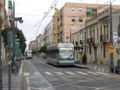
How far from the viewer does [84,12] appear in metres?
Answer: 79.4

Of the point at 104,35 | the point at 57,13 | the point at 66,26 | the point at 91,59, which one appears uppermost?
the point at 57,13

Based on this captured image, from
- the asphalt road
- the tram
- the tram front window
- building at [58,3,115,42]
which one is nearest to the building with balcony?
building at [58,3,115,42]

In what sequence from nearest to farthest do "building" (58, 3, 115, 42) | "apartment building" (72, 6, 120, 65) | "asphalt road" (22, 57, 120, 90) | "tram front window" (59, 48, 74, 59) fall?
"asphalt road" (22, 57, 120, 90) < "tram front window" (59, 48, 74, 59) < "apartment building" (72, 6, 120, 65) < "building" (58, 3, 115, 42)

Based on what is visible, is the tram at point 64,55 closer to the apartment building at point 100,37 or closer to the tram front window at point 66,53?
the tram front window at point 66,53

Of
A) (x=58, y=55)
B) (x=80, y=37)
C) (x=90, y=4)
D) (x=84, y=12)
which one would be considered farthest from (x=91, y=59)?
(x=90, y=4)

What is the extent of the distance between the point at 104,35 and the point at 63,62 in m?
9.99

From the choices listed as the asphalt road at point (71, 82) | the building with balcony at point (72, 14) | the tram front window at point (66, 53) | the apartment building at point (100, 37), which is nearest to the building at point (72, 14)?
the building with balcony at point (72, 14)

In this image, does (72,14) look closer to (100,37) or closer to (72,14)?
(72,14)

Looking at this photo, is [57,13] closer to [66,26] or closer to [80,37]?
[66,26]

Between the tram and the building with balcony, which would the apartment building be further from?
the building with balcony

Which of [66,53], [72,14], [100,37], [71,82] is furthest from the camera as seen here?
[72,14]

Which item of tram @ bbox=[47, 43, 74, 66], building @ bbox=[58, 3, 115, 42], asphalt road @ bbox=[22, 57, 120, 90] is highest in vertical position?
building @ bbox=[58, 3, 115, 42]

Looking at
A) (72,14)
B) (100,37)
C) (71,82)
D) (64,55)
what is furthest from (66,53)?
(72,14)

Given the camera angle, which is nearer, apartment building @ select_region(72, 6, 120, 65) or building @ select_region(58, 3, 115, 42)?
apartment building @ select_region(72, 6, 120, 65)
